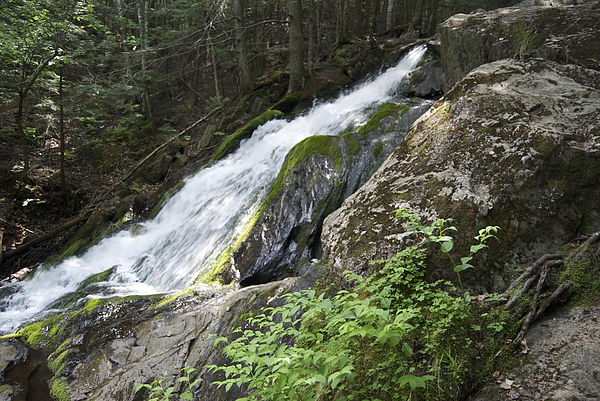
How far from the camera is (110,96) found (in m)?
12.2

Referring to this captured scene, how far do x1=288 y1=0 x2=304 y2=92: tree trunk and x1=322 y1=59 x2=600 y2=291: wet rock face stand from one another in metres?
8.95

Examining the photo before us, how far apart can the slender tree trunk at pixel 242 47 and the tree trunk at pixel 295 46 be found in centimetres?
188

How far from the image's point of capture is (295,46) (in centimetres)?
1262

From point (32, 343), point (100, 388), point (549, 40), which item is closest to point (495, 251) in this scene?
point (549, 40)

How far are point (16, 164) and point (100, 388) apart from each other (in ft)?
38.0

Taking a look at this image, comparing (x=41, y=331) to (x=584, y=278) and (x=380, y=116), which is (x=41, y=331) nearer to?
(x=380, y=116)

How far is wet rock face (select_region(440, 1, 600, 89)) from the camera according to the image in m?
4.91

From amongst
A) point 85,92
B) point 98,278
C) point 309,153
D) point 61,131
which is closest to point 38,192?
point 61,131

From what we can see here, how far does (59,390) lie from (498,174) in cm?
581

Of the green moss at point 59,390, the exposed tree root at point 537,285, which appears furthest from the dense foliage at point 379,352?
the green moss at point 59,390

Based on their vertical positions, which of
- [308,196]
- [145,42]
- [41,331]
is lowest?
[41,331]

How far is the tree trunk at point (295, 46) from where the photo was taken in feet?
40.1

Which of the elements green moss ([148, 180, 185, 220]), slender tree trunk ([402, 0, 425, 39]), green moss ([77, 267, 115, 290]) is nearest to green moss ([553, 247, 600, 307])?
green moss ([77, 267, 115, 290])

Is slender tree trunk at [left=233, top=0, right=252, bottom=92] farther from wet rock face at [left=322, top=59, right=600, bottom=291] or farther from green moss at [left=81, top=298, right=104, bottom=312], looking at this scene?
wet rock face at [left=322, top=59, right=600, bottom=291]
